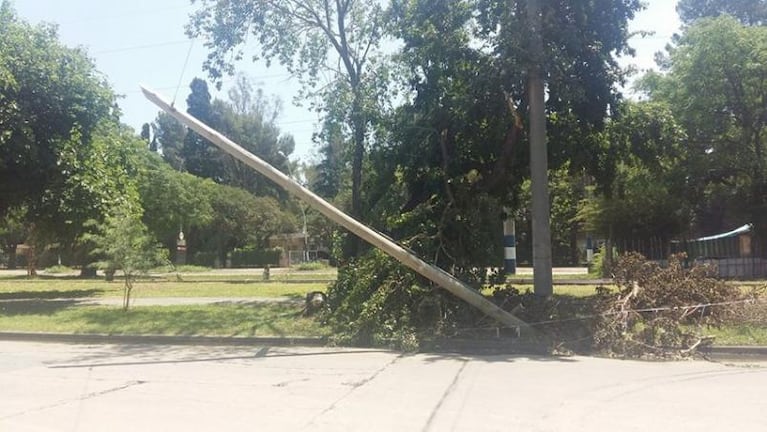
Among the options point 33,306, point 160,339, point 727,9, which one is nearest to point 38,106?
point 33,306

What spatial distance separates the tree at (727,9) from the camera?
43.9 meters

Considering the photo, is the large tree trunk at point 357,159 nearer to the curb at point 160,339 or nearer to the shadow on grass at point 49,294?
the curb at point 160,339

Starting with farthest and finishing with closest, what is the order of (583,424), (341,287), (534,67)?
(341,287)
(534,67)
(583,424)

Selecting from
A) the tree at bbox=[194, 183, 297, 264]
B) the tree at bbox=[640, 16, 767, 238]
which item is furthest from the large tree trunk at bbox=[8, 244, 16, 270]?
the tree at bbox=[640, 16, 767, 238]

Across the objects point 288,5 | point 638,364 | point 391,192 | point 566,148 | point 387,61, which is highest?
point 288,5

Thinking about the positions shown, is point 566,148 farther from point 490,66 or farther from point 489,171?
point 490,66

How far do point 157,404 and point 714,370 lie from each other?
797 centimetres

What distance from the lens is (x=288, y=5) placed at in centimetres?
2100

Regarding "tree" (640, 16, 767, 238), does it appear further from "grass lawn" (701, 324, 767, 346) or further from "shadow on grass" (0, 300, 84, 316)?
"shadow on grass" (0, 300, 84, 316)

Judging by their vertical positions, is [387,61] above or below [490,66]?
above

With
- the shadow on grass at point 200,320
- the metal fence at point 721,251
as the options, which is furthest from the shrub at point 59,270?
the metal fence at point 721,251

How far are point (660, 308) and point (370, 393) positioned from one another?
6843 millimetres

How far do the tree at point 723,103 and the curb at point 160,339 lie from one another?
2248cm

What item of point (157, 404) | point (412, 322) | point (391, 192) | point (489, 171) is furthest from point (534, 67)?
point (157, 404)
